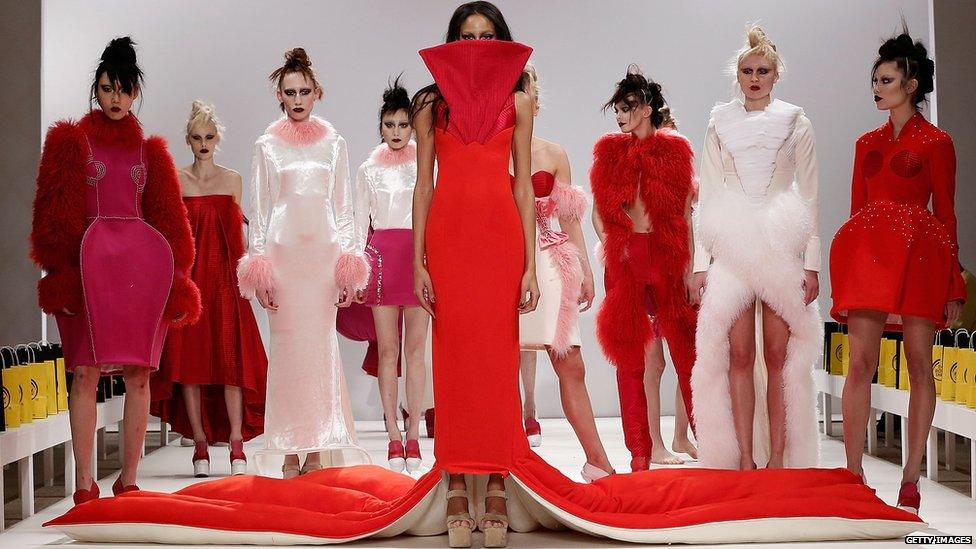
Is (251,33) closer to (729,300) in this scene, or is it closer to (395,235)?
(395,235)

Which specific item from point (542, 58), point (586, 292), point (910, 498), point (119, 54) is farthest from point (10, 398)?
point (542, 58)

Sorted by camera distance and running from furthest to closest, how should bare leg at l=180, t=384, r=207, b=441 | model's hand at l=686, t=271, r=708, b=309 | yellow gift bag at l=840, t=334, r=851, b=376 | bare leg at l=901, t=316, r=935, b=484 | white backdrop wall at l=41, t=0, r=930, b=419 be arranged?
white backdrop wall at l=41, t=0, r=930, b=419 → yellow gift bag at l=840, t=334, r=851, b=376 → bare leg at l=180, t=384, r=207, b=441 → model's hand at l=686, t=271, r=708, b=309 → bare leg at l=901, t=316, r=935, b=484

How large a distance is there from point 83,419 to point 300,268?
1.13 metres

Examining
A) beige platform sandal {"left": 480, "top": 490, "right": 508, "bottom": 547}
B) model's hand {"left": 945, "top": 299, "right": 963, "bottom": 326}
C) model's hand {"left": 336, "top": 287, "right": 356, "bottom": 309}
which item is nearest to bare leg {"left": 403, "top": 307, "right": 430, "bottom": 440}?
model's hand {"left": 336, "top": 287, "right": 356, "bottom": 309}

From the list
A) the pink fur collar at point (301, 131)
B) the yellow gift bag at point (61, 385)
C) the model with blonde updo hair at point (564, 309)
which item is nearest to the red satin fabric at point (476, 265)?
the model with blonde updo hair at point (564, 309)

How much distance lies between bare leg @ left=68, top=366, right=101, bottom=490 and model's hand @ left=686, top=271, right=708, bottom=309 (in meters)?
2.34

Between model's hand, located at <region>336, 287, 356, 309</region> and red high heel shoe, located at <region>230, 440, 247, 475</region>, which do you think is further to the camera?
red high heel shoe, located at <region>230, 440, 247, 475</region>

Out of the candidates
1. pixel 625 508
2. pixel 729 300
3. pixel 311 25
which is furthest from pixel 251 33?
pixel 625 508

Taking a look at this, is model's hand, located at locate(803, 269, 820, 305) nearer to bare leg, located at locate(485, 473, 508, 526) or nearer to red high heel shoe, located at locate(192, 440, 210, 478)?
bare leg, located at locate(485, 473, 508, 526)

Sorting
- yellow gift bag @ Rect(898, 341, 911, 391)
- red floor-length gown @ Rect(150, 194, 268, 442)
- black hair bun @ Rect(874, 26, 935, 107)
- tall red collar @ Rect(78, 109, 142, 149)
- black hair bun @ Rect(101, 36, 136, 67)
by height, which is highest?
black hair bun @ Rect(101, 36, 136, 67)

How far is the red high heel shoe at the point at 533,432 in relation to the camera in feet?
22.5

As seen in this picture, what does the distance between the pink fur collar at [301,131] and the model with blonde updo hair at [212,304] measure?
1.03 metres

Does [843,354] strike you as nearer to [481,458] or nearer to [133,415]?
[481,458]

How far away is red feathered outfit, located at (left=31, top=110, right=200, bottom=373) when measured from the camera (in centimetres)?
450
